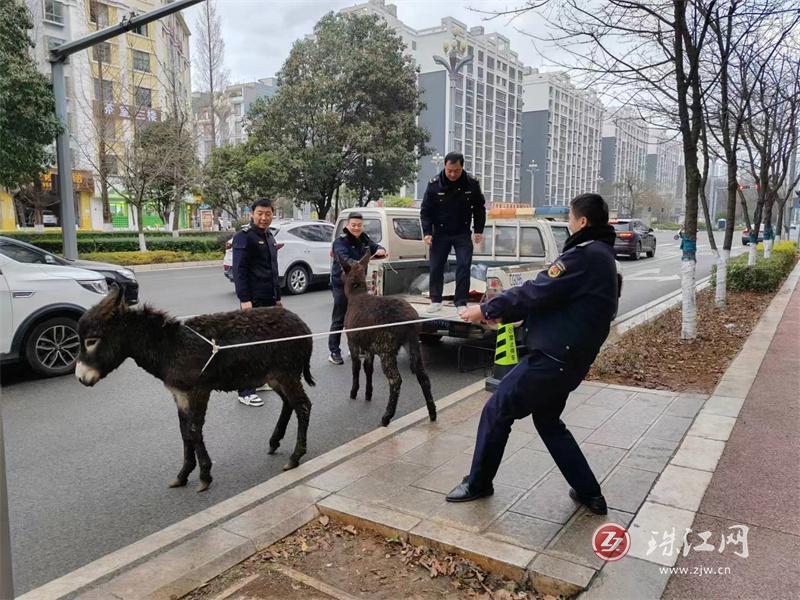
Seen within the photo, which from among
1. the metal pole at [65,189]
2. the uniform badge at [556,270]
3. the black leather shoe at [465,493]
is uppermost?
the metal pole at [65,189]

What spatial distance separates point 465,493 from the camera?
363 cm

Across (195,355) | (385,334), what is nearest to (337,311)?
(385,334)

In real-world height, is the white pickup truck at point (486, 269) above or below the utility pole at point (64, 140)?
below

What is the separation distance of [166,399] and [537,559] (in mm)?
4725

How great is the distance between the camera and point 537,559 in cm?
294

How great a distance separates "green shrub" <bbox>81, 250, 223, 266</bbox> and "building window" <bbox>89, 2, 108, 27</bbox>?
67.8ft

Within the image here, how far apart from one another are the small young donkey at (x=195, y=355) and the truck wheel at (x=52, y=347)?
3.33 meters

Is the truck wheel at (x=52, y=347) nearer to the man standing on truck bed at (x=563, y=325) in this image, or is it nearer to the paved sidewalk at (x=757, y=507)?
the man standing on truck bed at (x=563, y=325)

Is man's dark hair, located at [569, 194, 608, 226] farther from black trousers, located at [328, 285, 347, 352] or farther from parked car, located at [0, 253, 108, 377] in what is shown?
parked car, located at [0, 253, 108, 377]

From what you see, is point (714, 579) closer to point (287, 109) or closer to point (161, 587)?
→ point (161, 587)

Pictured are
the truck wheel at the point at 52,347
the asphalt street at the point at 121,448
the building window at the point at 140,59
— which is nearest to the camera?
the asphalt street at the point at 121,448

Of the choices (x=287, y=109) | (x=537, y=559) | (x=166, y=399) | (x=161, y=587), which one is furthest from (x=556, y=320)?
(x=287, y=109)

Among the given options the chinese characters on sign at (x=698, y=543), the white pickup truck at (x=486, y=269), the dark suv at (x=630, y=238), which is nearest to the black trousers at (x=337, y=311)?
the white pickup truck at (x=486, y=269)

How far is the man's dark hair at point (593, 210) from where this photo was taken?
3.25m
